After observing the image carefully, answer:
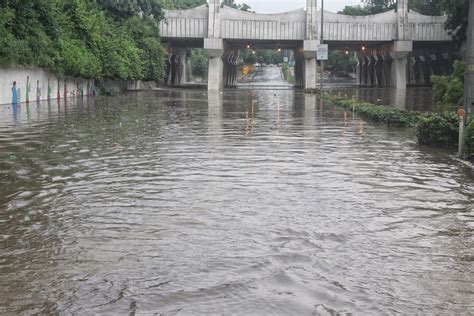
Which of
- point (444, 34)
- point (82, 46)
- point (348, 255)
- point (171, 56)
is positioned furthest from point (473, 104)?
point (171, 56)

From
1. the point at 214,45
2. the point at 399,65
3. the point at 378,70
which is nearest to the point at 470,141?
the point at 214,45

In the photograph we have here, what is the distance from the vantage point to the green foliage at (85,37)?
3391cm

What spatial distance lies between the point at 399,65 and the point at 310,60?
1208 centimetres

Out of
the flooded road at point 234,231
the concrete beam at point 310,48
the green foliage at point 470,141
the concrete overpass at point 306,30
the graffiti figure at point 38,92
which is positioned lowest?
the flooded road at point 234,231

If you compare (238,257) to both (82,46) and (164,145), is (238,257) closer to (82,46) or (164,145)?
(164,145)

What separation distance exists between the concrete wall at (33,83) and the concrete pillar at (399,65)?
38.4m

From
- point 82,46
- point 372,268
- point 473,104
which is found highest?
point 82,46

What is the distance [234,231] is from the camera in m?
7.46

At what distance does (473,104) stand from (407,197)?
712 cm

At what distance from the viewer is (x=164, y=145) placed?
15.8 m

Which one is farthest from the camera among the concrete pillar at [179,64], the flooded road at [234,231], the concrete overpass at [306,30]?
the concrete pillar at [179,64]

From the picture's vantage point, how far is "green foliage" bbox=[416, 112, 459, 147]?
51.2 feet

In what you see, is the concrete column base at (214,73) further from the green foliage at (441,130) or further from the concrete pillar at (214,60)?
the green foliage at (441,130)

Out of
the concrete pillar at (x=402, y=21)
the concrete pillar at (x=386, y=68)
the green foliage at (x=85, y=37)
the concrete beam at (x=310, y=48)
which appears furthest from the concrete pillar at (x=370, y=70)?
the green foliage at (x=85, y=37)
